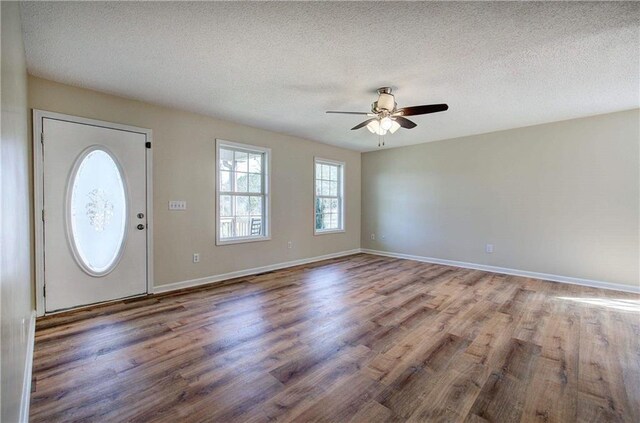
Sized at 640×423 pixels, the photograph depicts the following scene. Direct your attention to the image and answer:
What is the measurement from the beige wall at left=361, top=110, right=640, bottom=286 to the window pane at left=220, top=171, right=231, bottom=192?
3451 millimetres

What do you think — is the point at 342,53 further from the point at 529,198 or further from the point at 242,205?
the point at 529,198

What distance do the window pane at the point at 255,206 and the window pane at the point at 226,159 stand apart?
65 cm

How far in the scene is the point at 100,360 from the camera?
212cm

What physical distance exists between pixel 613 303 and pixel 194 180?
5.53 m

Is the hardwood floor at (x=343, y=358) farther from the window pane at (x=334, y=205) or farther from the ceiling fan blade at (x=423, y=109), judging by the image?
the window pane at (x=334, y=205)

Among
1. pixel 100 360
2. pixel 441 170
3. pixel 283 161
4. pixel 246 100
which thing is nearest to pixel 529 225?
pixel 441 170

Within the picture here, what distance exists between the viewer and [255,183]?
191 inches

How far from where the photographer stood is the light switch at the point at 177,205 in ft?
12.6

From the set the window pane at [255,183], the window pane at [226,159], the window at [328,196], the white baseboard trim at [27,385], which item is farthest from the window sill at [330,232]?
the white baseboard trim at [27,385]

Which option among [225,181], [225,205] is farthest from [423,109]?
[225,205]

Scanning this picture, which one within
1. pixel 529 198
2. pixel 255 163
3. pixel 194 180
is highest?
pixel 255 163

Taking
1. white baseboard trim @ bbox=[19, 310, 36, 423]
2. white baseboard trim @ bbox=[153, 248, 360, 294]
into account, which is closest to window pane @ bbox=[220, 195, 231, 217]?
white baseboard trim @ bbox=[153, 248, 360, 294]

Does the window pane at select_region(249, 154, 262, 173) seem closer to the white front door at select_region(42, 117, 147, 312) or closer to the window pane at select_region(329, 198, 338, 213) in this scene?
the white front door at select_region(42, 117, 147, 312)

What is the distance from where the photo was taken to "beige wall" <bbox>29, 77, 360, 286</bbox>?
326cm
